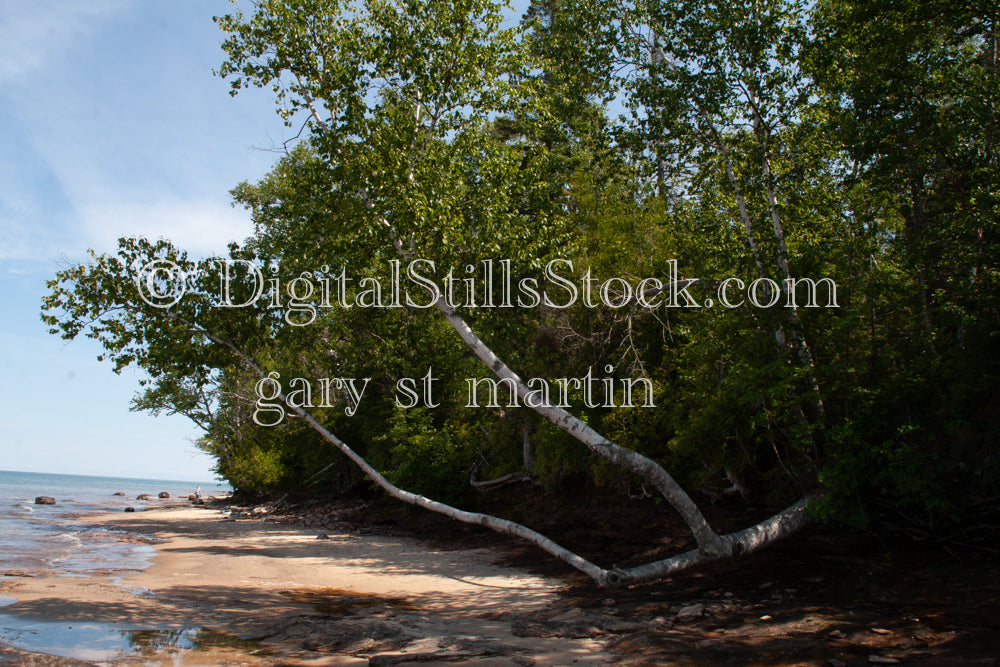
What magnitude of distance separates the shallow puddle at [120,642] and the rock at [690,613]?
15.4 feet

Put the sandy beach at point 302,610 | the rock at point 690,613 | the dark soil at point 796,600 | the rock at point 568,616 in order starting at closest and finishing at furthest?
the dark soil at point 796,600, the sandy beach at point 302,610, the rock at point 690,613, the rock at point 568,616

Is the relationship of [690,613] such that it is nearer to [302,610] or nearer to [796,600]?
[796,600]

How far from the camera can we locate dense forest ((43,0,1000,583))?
8.30m

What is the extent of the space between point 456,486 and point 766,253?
1198cm

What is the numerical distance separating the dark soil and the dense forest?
57cm

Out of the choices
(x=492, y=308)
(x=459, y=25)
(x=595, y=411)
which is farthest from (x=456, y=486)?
(x=459, y=25)

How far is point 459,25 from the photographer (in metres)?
10.4

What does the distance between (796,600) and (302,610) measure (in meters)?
6.55

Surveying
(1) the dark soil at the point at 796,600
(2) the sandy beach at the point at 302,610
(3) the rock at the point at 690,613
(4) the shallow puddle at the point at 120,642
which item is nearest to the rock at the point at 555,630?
(2) the sandy beach at the point at 302,610

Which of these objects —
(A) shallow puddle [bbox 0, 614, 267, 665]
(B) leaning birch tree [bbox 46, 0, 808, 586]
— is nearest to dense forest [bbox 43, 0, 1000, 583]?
(B) leaning birch tree [bbox 46, 0, 808, 586]

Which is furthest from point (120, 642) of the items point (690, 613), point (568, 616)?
point (690, 613)

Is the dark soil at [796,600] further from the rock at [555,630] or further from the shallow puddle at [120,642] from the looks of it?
the shallow puddle at [120,642]

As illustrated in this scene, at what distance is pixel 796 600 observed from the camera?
290 inches

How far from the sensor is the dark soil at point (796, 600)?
5.62 metres
